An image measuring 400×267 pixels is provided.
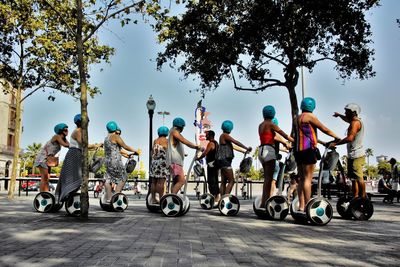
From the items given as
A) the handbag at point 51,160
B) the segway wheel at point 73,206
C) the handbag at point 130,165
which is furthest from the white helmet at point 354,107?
the handbag at point 51,160

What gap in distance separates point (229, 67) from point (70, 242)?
1539cm

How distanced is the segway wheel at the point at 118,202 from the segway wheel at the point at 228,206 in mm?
2464

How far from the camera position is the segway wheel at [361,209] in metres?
8.32

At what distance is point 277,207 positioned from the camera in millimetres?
8109

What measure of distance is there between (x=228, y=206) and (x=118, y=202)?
2.72 m

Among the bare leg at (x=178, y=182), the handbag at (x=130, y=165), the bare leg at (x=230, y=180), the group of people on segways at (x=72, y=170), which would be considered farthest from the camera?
the handbag at (x=130, y=165)

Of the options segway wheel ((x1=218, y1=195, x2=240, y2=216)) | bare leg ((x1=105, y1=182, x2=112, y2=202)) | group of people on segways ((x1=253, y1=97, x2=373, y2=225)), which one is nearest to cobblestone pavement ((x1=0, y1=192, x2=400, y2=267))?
group of people on segways ((x1=253, y1=97, x2=373, y2=225))

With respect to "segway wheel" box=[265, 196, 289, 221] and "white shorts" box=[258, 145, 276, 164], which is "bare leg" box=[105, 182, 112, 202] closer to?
"white shorts" box=[258, 145, 276, 164]

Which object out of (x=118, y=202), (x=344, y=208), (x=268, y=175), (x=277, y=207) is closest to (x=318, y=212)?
(x=277, y=207)

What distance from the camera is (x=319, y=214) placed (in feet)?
23.5

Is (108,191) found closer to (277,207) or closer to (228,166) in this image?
(228,166)

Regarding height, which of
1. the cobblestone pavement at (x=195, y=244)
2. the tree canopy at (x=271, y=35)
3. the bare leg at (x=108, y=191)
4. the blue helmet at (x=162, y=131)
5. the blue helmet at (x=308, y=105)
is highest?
the tree canopy at (x=271, y=35)

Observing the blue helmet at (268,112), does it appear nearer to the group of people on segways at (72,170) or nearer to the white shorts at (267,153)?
the white shorts at (267,153)

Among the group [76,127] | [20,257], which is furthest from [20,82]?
[20,257]
